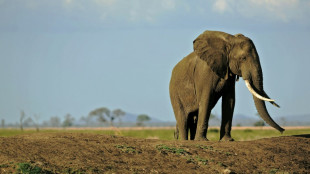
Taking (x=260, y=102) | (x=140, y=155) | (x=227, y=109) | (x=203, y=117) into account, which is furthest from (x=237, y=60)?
(x=140, y=155)

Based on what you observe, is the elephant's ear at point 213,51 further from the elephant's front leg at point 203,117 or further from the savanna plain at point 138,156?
the savanna plain at point 138,156

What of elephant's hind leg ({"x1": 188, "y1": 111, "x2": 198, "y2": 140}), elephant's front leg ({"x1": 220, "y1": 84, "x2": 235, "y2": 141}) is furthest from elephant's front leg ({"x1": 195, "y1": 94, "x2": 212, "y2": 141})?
elephant's hind leg ({"x1": 188, "y1": 111, "x2": 198, "y2": 140})

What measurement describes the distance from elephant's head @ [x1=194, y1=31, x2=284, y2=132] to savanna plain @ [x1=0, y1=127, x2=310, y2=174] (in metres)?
1.79

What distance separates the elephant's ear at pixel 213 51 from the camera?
65.0ft

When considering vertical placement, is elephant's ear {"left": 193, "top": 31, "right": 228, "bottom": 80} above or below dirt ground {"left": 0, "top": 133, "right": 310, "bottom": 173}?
above

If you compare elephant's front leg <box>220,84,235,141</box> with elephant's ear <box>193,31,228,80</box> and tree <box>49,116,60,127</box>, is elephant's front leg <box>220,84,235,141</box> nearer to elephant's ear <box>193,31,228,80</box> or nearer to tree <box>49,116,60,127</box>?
elephant's ear <box>193,31,228,80</box>

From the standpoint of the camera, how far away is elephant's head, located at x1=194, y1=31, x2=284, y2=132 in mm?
19281

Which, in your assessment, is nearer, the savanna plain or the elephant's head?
the savanna plain

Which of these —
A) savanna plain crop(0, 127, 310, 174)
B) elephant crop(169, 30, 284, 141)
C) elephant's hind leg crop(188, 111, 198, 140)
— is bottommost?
savanna plain crop(0, 127, 310, 174)

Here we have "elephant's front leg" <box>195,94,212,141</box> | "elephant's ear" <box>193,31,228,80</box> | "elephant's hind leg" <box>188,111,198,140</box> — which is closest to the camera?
"elephant's front leg" <box>195,94,212,141</box>

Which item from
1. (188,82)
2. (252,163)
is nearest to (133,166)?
(252,163)

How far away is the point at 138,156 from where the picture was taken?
50.7ft

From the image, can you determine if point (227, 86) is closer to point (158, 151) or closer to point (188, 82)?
point (188, 82)

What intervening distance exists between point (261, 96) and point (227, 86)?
1.28 metres
